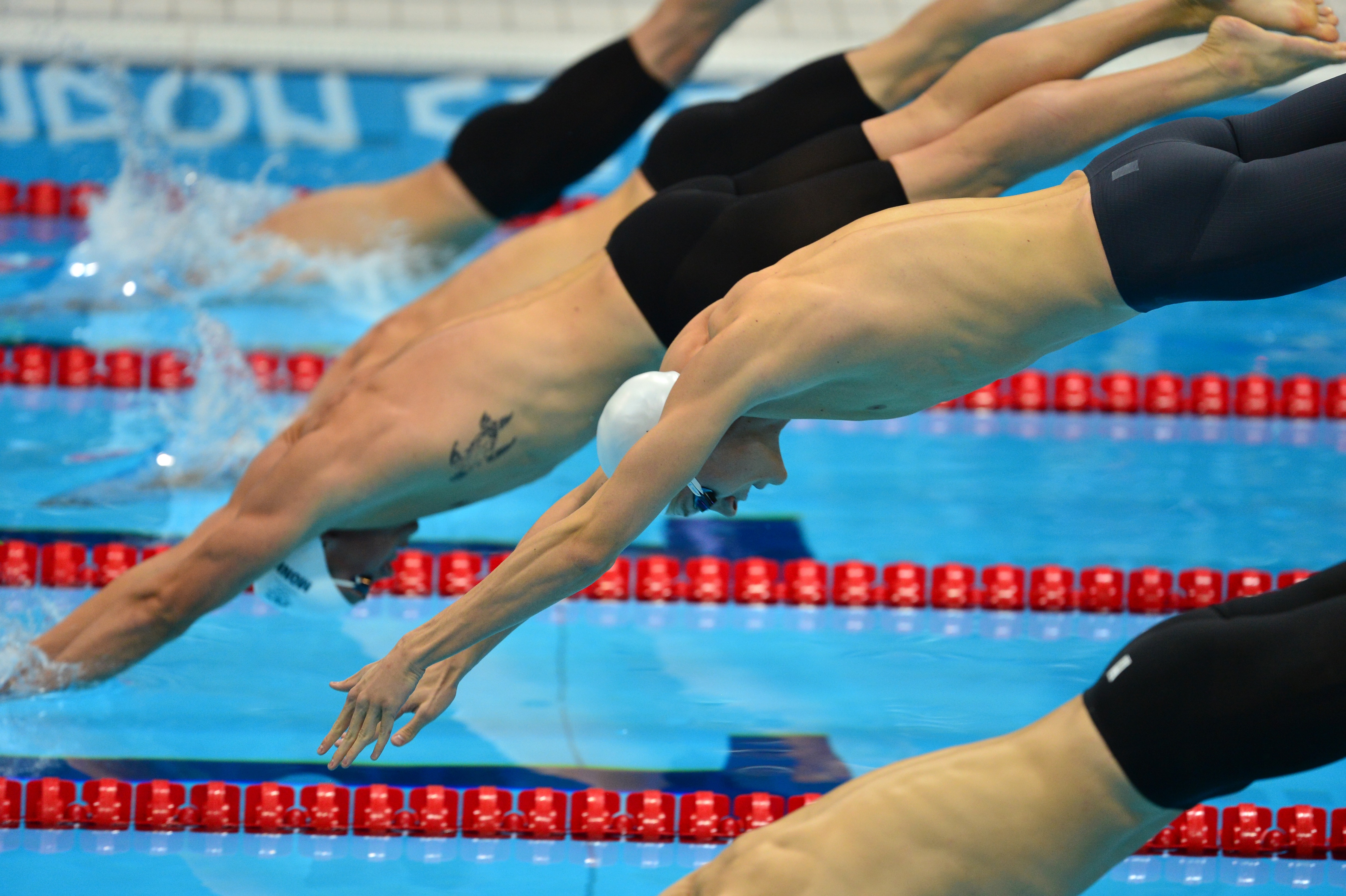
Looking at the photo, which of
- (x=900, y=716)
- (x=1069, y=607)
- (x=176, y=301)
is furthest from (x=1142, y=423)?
(x=176, y=301)

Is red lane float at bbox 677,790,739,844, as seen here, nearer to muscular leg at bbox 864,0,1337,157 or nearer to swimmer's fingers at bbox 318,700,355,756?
swimmer's fingers at bbox 318,700,355,756

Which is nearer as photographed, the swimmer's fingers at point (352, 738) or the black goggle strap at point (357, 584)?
the swimmer's fingers at point (352, 738)

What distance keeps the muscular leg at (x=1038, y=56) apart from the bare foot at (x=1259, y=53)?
75 millimetres

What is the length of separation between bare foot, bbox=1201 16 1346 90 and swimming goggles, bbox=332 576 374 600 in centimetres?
193

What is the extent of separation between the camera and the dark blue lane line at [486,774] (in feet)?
9.62

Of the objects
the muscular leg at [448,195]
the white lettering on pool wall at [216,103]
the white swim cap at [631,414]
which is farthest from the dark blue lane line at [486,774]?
the white lettering on pool wall at [216,103]

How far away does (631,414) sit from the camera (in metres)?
2.29

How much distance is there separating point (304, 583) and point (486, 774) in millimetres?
545

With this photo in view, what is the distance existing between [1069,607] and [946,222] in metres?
1.72

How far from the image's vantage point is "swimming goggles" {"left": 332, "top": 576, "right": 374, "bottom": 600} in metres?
3.07

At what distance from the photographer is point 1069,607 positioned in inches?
145

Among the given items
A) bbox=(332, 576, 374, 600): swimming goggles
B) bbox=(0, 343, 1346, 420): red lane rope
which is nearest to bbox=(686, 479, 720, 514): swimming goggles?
bbox=(332, 576, 374, 600): swimming goggles

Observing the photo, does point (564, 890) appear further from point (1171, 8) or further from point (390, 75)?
point (390, 75)

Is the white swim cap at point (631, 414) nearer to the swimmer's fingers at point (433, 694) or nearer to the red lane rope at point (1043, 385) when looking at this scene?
the swimmer's fingers at point (433, 694)
